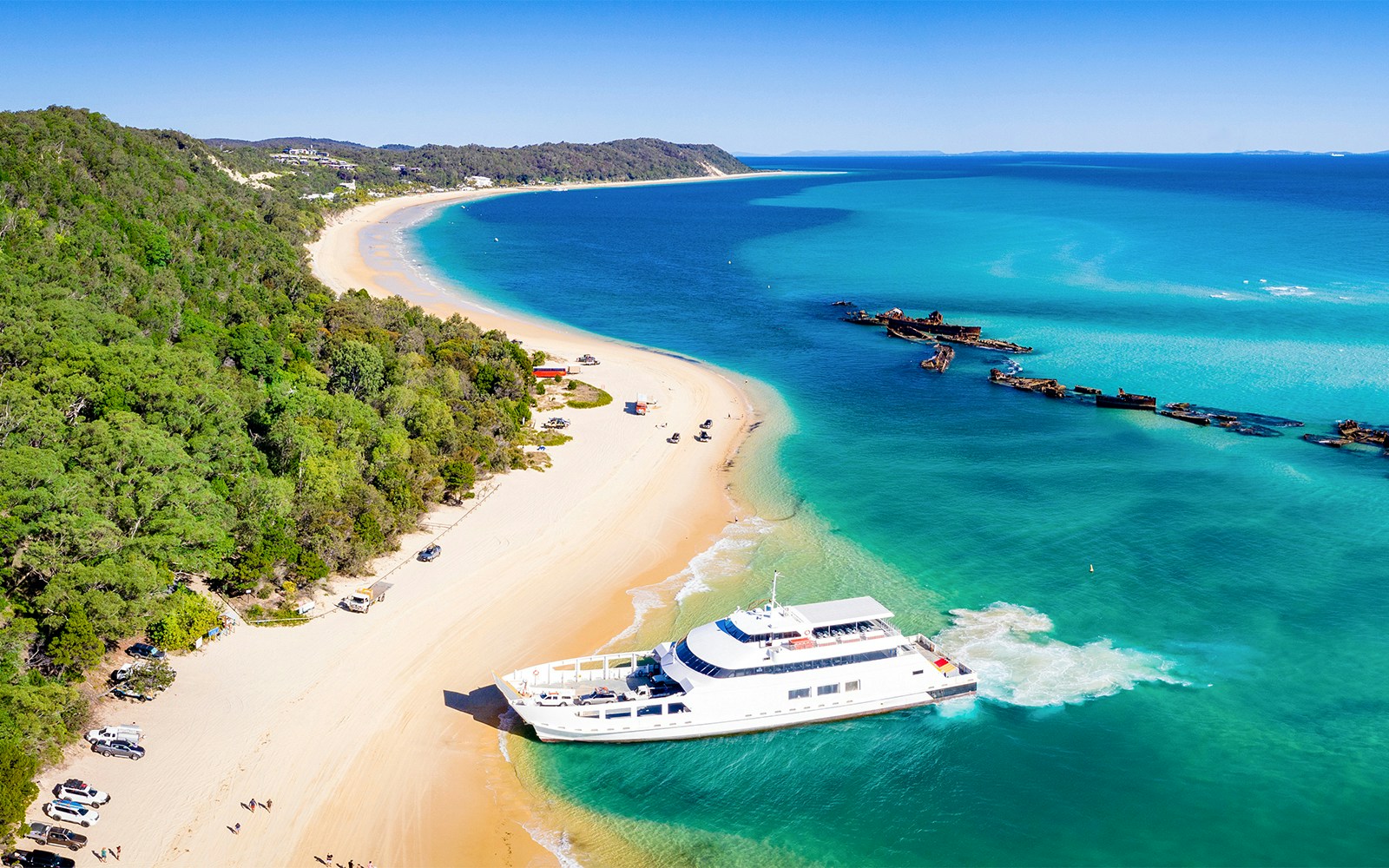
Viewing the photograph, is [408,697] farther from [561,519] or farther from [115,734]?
[561,519]

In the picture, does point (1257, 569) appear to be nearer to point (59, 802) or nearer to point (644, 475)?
point (644, 475)

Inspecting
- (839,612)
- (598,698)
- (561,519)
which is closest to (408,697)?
(598,698)

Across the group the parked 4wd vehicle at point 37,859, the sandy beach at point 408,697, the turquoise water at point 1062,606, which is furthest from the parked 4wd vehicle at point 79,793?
the turquoise water at point 1062,606

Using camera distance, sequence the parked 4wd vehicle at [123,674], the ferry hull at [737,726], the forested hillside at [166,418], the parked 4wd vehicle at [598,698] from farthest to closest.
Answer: the parked 4wd vehicle at [598,698] → the ferry hull at [737,726] → the parked 4wd vehicle at [123,674] → the forested hillside at [166,418]

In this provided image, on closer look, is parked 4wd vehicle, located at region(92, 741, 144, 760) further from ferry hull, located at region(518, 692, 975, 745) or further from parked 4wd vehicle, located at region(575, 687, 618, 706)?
parked 4wd vehicle, located at region(575, 687, 618, 706)

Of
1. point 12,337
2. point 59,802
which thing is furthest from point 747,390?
point 59,802

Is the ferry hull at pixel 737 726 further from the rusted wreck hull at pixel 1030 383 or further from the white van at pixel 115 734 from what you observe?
the rusted wreck hull at pixel 1030 383

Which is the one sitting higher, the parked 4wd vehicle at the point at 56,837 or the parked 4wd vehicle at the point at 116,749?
the parked 4wd vehicle at the point at 116,749

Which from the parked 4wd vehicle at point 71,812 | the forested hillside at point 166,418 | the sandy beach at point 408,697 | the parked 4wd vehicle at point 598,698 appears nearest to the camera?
the parked 4wd vehicle at point 71,812

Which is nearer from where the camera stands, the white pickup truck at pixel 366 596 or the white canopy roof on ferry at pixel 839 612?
the white canopy roof on ferry at pixel 839 612
